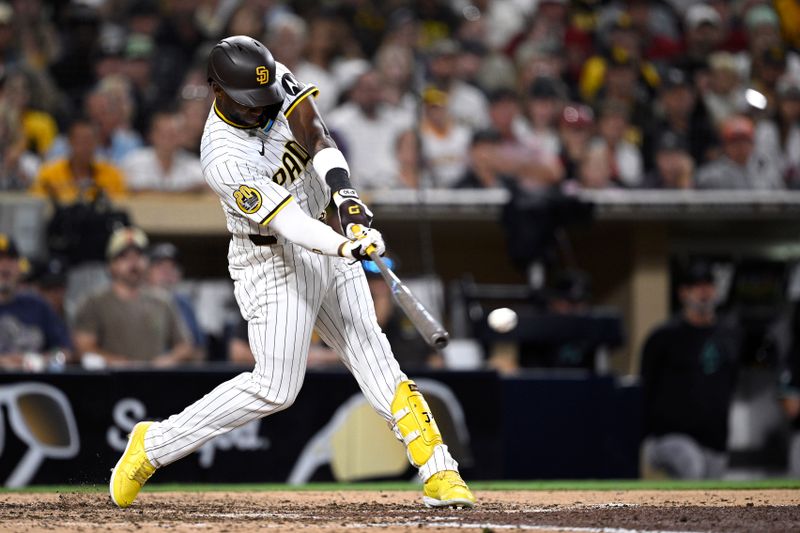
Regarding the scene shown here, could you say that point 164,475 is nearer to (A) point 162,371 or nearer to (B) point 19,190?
(A) point 162,371

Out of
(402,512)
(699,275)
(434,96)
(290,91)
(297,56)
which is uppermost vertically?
(297,56)

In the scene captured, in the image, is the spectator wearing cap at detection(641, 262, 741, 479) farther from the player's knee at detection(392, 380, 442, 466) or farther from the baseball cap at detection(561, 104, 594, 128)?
the player's knee at detection(392, 380, 442, 466)

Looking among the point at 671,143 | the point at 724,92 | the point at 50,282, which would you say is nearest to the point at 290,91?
the point at 50,282

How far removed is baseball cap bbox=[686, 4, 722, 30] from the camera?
12.2m

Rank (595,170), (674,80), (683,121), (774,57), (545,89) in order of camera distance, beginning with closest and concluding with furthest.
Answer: (595,170) < (545,89) < (683,121) < (674,80) < (774,57)

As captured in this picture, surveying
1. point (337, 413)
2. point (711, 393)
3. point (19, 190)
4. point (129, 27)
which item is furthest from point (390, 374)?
point (129, 27)

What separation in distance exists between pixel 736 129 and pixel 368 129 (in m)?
3.02

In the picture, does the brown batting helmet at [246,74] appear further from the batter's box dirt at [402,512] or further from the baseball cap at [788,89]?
the baseball cap at [788,89]

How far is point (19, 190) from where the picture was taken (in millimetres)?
9453

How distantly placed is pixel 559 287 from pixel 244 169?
4821 millimetres

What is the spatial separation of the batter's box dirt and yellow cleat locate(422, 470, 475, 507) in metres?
0.04

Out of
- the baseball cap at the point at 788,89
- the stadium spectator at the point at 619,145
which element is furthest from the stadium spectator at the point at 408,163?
the baseball cap at the point at 788,89

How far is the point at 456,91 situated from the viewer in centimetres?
1133

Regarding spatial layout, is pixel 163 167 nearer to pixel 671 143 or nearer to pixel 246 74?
pixel 671 143
